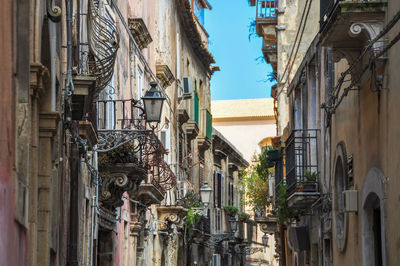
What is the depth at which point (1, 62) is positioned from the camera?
7352 millimetres

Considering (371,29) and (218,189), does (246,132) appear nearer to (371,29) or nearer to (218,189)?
(218,189)

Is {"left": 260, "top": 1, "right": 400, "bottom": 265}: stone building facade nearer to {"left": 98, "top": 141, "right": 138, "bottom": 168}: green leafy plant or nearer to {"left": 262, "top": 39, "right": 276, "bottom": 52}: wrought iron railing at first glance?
{"left": 98, "top": 141, "right": 138, "bottom": 168}: green leafy plant

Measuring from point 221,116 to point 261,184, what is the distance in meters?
25.9

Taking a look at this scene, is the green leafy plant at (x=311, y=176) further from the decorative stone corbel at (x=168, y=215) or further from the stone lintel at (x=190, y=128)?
the stone lintel at (x=190, y=128)

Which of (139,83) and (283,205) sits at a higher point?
(139,83)

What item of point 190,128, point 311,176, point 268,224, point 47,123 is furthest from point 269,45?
point 47,123

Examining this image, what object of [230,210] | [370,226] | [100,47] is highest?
[100,47]

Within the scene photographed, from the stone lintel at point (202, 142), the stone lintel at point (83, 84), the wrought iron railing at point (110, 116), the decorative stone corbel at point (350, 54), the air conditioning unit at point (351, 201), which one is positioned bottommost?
the air conditioning unit at point (351, 201)

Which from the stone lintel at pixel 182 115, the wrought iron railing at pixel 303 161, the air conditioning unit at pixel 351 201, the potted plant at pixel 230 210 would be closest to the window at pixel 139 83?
the wrought iron railing at pixel 303 161

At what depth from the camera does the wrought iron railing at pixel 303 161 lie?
18750 millimetres

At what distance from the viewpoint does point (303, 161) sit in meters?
19.0

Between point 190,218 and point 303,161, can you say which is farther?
point 190,218

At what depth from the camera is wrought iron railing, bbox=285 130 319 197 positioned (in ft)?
61.5

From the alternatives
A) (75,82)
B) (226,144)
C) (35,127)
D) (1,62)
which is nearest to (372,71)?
(75,82)
